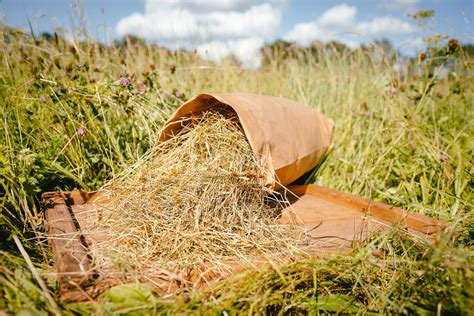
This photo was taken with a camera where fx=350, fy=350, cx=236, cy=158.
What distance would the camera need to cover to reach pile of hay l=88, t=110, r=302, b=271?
1388 mm

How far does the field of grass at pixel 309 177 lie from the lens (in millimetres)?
1076

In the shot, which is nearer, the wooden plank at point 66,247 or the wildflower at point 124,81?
the wooden plank at point 66,247

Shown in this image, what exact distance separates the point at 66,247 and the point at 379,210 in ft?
5.37

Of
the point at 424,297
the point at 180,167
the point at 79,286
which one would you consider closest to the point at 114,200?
the point at 180,167

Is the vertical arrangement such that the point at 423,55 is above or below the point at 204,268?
above

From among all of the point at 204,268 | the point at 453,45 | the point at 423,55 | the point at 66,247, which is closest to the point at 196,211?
the point at 204,268

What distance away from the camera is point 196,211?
149 cm

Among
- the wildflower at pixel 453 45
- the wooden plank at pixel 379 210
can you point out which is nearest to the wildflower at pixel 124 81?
the wooden plank at pixel 379 210

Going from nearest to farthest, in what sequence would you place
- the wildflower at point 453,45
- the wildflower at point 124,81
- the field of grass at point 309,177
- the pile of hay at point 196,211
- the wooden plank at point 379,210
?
the field of grass at point 309,177
the pile of hay at point 196,211
the wooden plank at point 379,210
the wildflower at point 124,81
the wildflower at point 453,45

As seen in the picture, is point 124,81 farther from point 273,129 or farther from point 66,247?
point 66,247

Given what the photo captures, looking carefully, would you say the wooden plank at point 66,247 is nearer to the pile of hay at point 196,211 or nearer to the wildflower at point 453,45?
the pile of hay at point 196,211

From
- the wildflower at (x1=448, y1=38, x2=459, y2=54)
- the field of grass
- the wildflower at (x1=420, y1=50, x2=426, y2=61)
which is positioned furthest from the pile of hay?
the wildflower at (x1=448, y1=38, x2=459, y2=54)

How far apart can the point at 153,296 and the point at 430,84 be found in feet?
8.37

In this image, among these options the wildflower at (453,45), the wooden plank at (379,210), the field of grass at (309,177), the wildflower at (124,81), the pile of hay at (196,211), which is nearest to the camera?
the field of grass at (309,177)
